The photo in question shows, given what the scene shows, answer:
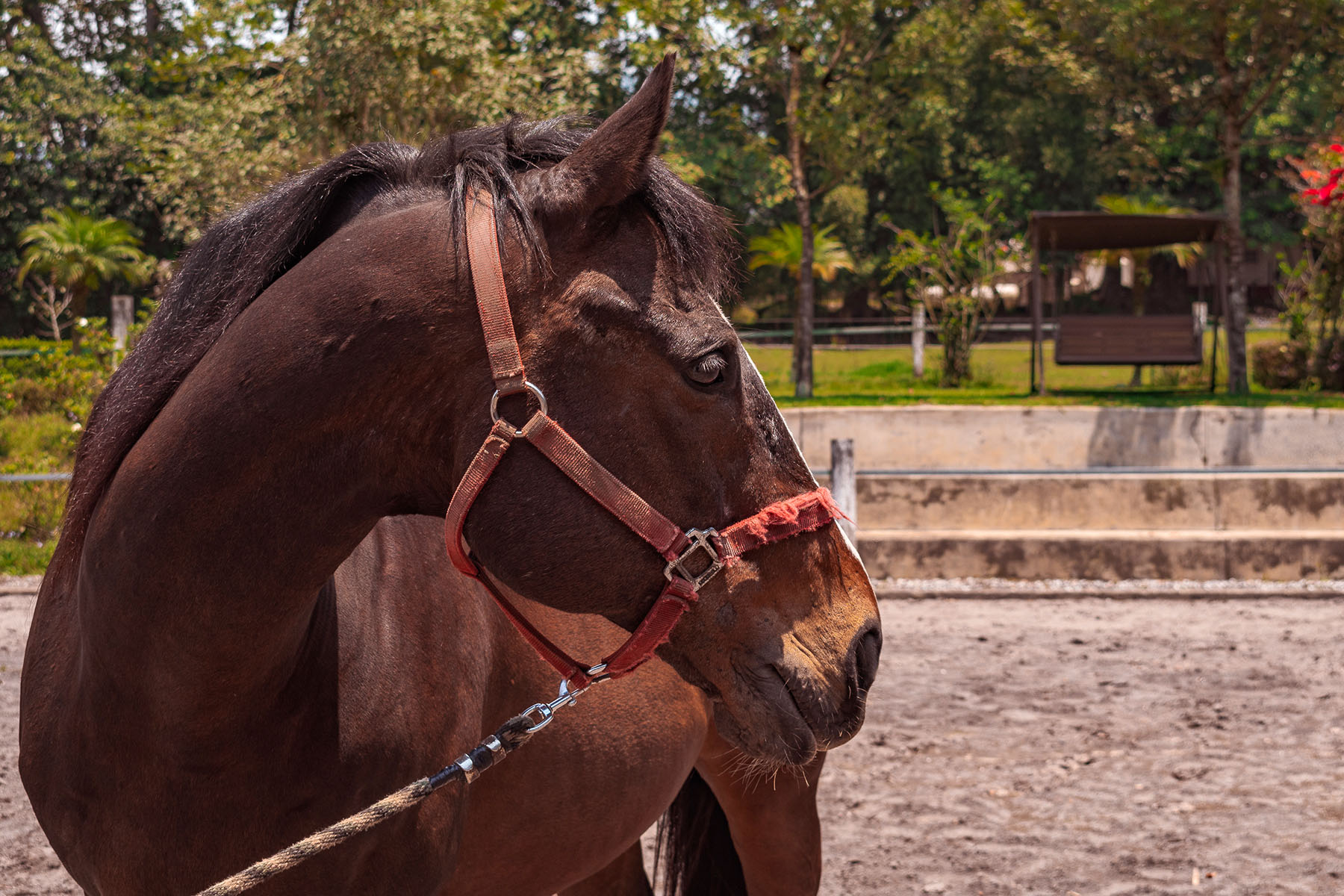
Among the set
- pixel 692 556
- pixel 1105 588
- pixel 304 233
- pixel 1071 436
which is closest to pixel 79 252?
pixel 1071 436

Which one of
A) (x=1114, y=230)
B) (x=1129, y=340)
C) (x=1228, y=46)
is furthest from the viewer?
(x=1114, y=230)

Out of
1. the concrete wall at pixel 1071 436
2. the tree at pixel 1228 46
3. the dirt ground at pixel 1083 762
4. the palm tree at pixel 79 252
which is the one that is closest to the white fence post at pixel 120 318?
the dirt ground at pixel 1083 762

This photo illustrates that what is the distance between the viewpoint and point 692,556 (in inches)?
Answer: 58.2

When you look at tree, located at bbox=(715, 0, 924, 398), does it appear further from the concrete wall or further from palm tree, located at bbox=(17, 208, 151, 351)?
palm tree, located at bbox=(17, 208, 151, 351)

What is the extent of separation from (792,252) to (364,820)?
22426mm

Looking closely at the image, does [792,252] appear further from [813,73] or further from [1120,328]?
[1120,328]

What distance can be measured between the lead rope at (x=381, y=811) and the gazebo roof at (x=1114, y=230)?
13.9 m

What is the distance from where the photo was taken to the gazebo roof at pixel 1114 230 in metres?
14.8

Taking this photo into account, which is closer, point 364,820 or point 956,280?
point 364,820

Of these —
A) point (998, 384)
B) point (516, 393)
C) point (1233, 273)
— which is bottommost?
point (998, 384)

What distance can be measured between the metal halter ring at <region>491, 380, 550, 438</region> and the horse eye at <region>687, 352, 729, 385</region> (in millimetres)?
191

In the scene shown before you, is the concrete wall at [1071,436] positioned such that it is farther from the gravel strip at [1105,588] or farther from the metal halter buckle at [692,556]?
the metal halter buckle at [692,556]

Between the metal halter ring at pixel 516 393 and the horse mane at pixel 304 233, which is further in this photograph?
the horse mane at pixel 304 233

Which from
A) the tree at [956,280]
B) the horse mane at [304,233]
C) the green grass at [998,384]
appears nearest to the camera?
the horse mane at [304,233]
